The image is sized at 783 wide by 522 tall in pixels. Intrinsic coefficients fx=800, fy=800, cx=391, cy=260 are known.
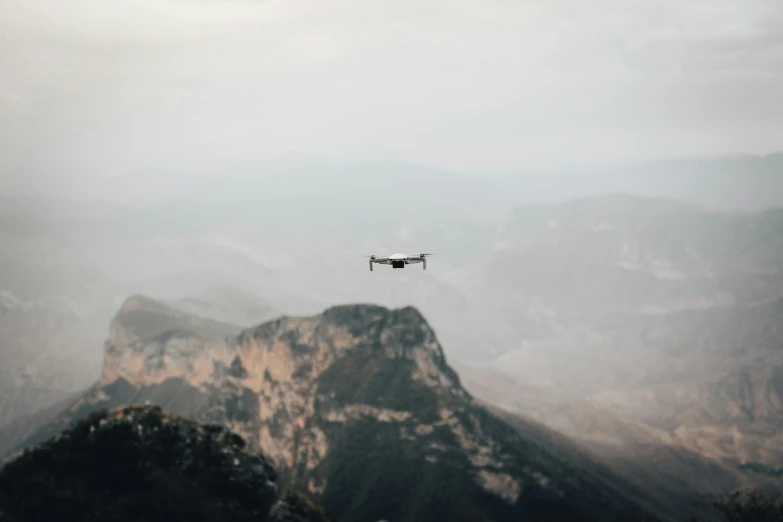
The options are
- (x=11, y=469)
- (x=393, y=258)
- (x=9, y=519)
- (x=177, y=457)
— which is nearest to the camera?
(x=393, y=258)

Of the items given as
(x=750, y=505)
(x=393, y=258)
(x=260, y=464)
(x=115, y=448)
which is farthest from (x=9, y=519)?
(x=750, y=505)

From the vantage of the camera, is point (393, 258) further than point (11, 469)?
No

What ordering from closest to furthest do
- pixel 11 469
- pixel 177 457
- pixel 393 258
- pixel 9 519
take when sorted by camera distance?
pixel 393 258, pixel 9 519, pixel 11 469, pixel 177 457

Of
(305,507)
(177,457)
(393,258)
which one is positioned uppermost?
(393,258)

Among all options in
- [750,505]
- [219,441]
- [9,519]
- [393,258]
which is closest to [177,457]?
[219,441]

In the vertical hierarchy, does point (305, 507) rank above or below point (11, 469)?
below

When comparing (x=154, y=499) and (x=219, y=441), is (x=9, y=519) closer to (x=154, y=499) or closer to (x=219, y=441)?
(x=154, y=499)
